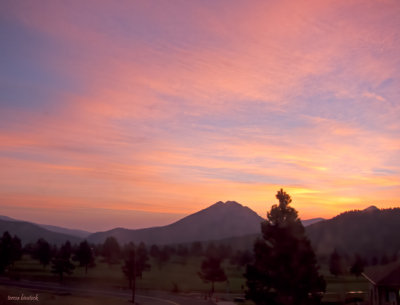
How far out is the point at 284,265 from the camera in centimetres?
3325

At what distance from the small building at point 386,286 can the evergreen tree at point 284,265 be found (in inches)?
535

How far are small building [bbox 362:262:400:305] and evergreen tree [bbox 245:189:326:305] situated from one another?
13.6 meters

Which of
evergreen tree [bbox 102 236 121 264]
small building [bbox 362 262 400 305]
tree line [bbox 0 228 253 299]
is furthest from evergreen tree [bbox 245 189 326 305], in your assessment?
evergreen tree [bbox 102 236 121 264]

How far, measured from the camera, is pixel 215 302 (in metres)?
60.7

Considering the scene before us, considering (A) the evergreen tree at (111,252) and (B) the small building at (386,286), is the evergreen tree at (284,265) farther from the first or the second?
(A) the evergreen tree at (111,252)

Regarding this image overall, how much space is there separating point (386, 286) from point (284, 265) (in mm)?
17610

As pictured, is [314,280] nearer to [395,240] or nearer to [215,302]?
[215,302]

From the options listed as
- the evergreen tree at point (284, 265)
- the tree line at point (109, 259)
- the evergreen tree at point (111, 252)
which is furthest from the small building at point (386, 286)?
the evergreen tree at point (111, 252)

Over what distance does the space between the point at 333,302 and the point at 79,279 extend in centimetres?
6312

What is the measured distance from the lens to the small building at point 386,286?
139 feet

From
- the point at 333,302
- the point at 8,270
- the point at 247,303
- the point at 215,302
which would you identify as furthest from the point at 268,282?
the point at 8,270

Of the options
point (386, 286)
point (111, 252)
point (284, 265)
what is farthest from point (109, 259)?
point (284, 265)

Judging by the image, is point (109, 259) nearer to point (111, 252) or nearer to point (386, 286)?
point (111, 252)

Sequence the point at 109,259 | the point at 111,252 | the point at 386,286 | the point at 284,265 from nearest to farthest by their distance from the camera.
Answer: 1. the point at 284,265
2. the point at 386,286
3. the point at 109,259
4. the point at 111,252
